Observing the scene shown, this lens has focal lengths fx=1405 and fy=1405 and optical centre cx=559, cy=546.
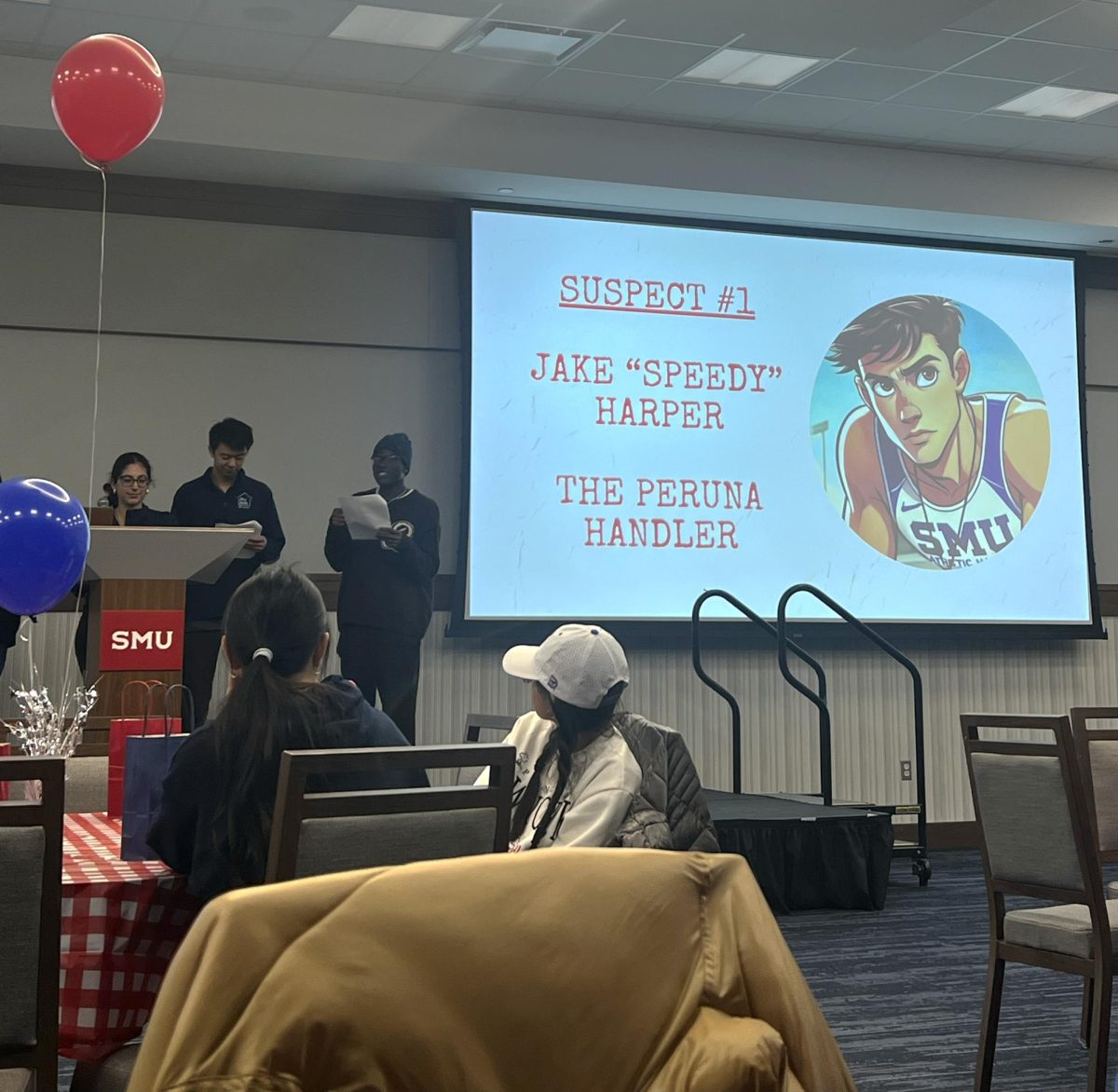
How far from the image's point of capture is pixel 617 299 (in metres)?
6.85

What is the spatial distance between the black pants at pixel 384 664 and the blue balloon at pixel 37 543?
2.84 meters

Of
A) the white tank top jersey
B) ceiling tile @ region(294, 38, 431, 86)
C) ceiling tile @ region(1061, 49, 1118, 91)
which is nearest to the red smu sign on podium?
ceiling tile @ region(294, 38, 431, 86)

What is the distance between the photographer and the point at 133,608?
3.47 meters

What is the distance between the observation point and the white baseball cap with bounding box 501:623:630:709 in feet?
8.37

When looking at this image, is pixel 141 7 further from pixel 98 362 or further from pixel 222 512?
pixel 222 512

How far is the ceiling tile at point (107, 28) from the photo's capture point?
17.2 ft

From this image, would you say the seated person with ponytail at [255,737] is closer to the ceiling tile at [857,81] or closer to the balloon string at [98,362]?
the balloon string at [98,362]

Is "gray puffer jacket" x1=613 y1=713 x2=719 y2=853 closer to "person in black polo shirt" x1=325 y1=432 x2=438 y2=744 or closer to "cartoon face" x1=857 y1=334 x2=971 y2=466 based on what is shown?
"person in black polo shirt" x1=325 y1=432 x2=438 y2=744

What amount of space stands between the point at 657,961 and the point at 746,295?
611 centimetres

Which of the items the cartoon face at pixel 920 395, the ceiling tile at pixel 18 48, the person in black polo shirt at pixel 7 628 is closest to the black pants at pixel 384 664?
the person in black polo shirt at pixel 7 628

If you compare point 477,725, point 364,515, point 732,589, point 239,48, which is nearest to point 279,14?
point 239,48

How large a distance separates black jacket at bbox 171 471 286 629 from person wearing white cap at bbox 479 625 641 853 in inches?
131

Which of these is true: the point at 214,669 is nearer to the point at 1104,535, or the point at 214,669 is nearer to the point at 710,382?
the point at 710,382

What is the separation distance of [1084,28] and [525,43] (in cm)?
223
